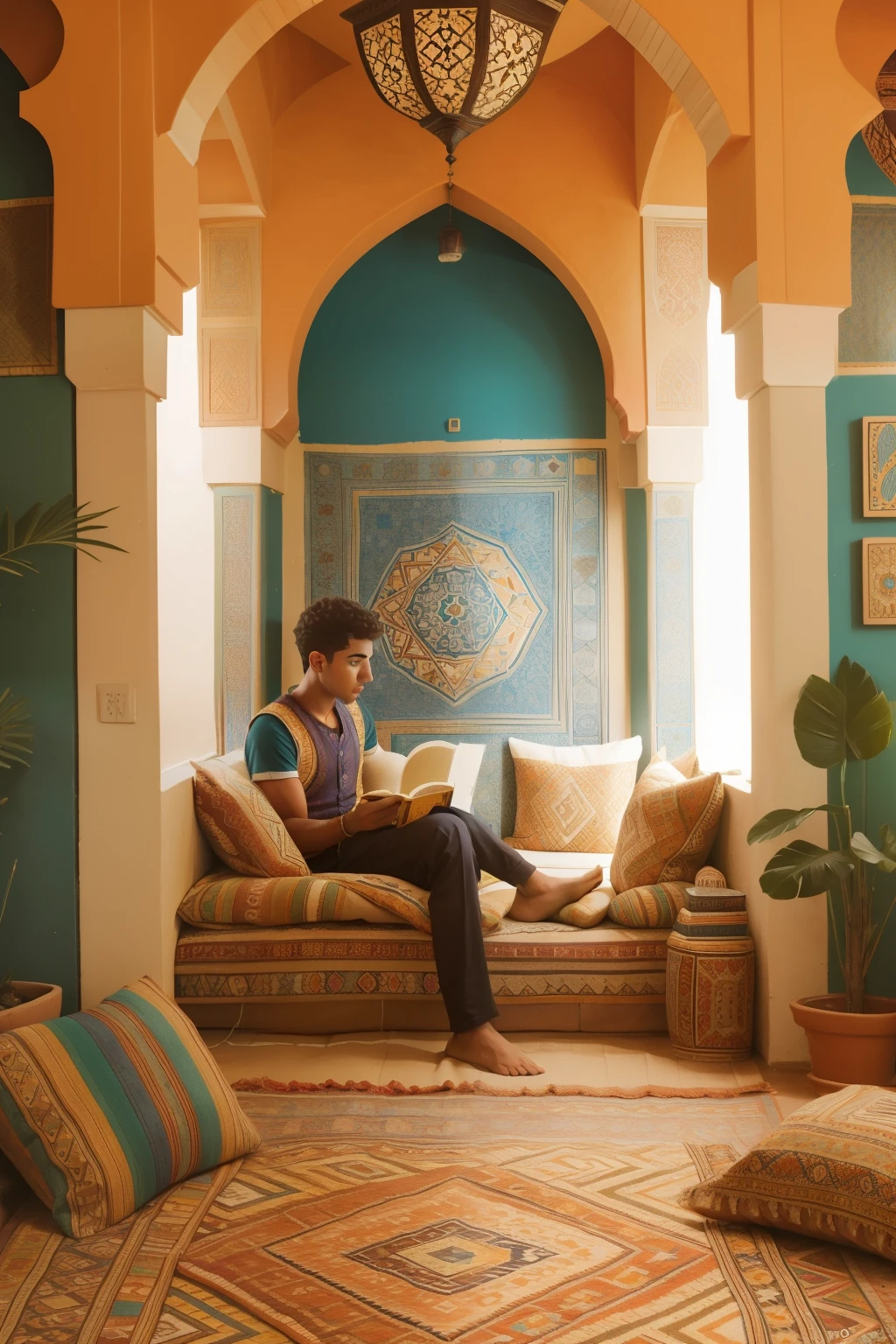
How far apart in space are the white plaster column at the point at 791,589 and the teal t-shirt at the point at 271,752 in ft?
5.98

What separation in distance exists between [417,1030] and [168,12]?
11.9 feet

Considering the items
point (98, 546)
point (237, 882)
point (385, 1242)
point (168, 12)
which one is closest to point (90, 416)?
point (98, 546)

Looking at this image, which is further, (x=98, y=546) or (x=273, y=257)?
(x=273, y=257)

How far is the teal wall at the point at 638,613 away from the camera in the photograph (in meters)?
6.00

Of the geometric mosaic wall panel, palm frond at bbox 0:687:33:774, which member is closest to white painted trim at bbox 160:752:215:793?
palm frond at bbox 0:687:33:774

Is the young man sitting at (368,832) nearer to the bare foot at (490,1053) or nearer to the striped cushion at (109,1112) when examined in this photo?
the bare foot at (490,1053)

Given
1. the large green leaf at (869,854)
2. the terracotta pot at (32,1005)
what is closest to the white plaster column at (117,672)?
the terracotta pot at (32,1005)

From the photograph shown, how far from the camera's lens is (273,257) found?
229 inches

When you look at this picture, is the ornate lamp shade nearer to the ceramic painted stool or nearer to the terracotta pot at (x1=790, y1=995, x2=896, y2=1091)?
the ceramic painted stool

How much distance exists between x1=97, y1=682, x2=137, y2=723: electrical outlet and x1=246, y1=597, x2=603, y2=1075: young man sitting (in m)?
0.85

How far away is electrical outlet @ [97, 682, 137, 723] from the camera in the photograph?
3.92m

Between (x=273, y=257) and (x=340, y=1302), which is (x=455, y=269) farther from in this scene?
(x=340, y=1302)

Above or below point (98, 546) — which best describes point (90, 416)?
above

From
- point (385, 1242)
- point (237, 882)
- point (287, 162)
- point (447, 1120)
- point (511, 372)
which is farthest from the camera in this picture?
point (511, 372)
